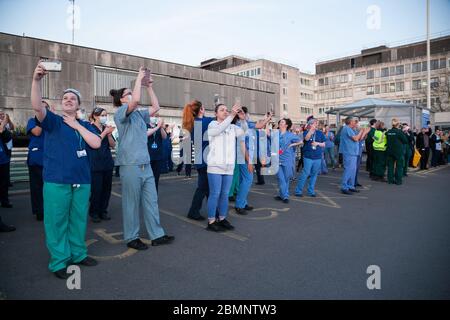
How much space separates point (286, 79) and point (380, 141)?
220ft

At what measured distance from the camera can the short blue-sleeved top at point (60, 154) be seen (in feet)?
11.3

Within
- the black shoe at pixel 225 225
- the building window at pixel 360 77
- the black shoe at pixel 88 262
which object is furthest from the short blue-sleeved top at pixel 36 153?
the building window at pixel 360 77

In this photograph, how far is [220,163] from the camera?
195 inches

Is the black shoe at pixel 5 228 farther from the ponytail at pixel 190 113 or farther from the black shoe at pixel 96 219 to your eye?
the ponytail at pixel 190 113

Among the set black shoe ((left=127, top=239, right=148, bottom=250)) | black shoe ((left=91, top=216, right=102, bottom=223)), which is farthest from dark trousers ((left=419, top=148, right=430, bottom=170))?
black shoe ((left=127, top=239, right=148, bottom=250))

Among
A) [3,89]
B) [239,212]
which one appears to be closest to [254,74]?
[3,89]

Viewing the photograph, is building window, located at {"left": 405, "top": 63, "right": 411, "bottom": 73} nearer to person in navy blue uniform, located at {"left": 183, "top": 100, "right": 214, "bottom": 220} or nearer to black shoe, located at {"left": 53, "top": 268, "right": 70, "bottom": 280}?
person in navy blue uniform, located at {"left": 183, "top": 100, "right": 214, "bottom": 220}

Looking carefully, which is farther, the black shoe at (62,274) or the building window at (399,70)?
the building window at (399,70)

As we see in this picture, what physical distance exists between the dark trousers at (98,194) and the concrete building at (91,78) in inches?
893

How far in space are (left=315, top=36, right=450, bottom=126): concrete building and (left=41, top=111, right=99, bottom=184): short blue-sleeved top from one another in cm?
6854

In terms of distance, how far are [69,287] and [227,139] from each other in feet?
9.82

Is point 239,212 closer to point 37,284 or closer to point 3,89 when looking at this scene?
point 37,284

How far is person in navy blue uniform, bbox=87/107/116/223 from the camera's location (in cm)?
585
